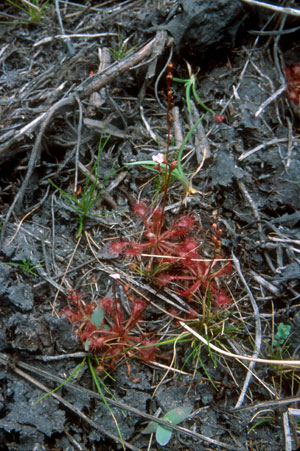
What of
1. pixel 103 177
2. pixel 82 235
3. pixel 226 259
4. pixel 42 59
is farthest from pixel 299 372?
pixel 42 59

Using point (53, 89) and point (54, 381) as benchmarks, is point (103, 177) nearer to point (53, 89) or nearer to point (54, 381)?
point (53, 89)

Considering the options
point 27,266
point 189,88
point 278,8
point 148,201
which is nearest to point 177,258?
point 148,201

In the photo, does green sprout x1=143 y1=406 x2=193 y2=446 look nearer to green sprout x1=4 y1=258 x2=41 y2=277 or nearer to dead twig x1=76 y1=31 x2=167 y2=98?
green sprout x1=4 y1=258 x2=41 y2=277

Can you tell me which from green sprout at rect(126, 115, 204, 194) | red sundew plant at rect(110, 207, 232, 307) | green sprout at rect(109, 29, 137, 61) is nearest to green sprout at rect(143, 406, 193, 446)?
red sundew plant at rect(110, 207, 232, 307)

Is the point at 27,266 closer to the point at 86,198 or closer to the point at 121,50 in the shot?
the point at 86,198

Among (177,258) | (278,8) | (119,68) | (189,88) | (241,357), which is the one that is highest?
(278,8)

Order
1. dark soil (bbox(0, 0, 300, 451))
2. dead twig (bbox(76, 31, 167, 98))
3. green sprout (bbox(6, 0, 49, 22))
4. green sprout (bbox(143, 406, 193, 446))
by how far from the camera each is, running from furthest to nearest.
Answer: green sprout (bbox(6, 0, 49, 22)) → dead twig (bbox(76, 31, 167, 98)) → dark soil (bbox(0, 0, 300, 451)) → green sprout (bbox(143, 406, 193, 446))
